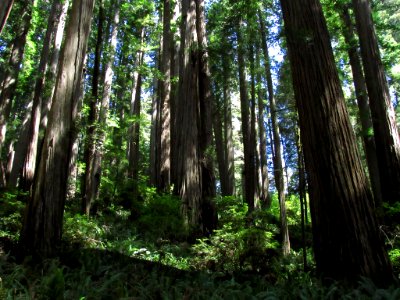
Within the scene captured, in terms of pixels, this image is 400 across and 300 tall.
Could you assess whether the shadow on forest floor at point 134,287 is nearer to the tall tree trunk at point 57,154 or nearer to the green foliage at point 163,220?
the tall tree trunk at point 57,154

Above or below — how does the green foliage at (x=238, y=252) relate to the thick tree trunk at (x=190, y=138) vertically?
below

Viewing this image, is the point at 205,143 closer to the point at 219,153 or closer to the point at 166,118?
the point at 166,118

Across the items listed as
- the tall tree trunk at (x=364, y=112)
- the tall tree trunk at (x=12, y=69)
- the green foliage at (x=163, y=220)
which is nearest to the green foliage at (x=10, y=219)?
the green foliage at (x=163, y=220)

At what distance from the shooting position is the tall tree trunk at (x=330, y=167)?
13.5 feet

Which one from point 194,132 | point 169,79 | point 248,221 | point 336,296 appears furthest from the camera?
point 169,79

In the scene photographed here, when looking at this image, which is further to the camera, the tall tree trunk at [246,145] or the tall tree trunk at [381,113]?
the tall tree trunk at [246,145]

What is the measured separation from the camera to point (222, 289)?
4.12 metres

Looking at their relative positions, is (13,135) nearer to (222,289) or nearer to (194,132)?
(194,132)

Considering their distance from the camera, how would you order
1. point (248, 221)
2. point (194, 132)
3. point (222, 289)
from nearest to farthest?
point (222, 289) < point (248, 221) < point (194, 132)

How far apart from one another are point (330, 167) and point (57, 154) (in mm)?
4389

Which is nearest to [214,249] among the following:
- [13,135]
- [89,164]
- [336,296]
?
[336,296]

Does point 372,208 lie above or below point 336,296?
above

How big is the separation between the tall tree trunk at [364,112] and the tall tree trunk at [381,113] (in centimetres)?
114

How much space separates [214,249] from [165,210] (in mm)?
3168
